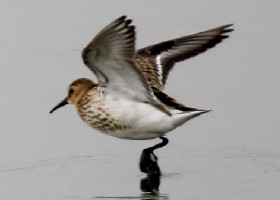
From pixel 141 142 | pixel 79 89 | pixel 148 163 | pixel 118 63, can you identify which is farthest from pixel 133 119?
pixel 141 142

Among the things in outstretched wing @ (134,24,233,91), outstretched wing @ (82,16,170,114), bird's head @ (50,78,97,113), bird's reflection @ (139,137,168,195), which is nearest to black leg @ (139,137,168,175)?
bird's reflection @ (139,137,168,195)

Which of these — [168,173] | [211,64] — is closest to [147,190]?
[168,173]

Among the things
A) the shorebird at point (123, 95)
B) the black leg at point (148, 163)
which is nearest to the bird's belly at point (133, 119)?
the shorebird at point (123, 95)

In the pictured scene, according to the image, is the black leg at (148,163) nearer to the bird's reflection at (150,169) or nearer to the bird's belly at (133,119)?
the bird's reflection at (150,169)

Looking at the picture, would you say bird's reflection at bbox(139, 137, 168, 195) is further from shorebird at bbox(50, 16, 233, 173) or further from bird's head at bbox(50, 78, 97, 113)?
bird's head at bbox(50, 78, 97, 113)

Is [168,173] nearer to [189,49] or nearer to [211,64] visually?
[189,49]

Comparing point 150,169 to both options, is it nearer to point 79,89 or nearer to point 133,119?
point 133,119
